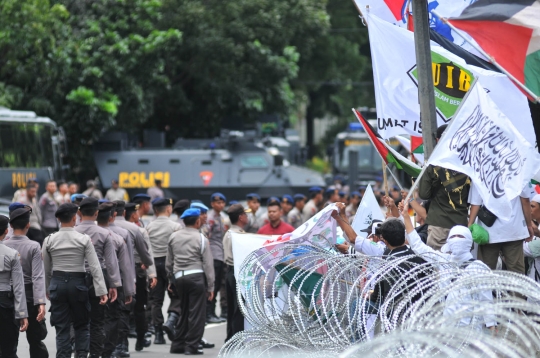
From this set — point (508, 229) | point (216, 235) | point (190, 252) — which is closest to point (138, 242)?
point (190, 252)

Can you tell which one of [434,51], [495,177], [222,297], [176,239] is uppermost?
[434,51]

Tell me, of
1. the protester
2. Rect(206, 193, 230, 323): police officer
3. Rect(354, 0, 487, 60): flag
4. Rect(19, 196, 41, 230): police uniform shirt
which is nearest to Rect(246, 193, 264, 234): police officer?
Rect(206, 193, 230, 323): police officer

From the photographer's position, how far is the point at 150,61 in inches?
1241

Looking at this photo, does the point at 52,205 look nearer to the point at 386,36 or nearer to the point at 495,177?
the point at 386,36

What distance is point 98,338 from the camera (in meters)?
11.1

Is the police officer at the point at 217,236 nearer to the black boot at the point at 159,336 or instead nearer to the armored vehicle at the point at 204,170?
the black boot at the point at 159,336

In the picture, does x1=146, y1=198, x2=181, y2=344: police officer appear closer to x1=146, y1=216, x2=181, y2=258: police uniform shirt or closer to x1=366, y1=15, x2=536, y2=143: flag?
x1=146, y1=216, x2=181, y2=258: police uniform shirt

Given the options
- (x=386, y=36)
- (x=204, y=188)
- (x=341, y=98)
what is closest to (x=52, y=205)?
(x=204, y=188)

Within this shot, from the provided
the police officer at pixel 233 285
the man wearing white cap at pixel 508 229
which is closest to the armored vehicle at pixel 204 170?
the police officer at pixel 233 285

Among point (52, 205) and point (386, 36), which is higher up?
point (386, 36)

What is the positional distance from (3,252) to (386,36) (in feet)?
14.0

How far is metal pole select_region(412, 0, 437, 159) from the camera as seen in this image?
8.82m

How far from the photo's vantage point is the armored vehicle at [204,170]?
2759 cm

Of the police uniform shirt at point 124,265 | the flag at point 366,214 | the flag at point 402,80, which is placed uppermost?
the flag at point 402,80
